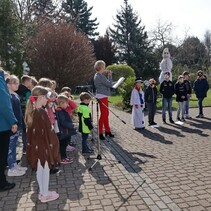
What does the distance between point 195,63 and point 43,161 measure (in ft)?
168

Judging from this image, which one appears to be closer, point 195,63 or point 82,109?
point 82,109

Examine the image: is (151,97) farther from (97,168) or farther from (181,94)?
(97,168)

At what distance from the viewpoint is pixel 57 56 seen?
14055mm

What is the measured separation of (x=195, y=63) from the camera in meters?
52.5

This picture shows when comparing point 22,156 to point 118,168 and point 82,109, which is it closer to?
point 82,109

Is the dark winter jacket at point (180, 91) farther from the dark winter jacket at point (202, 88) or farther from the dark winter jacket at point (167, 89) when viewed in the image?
the dark winter jacket at point (202, 88)

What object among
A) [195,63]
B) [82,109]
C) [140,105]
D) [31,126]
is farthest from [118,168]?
[195,63]

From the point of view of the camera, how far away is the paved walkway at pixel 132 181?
178 inches

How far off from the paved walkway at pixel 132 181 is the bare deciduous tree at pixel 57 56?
21.9 ft

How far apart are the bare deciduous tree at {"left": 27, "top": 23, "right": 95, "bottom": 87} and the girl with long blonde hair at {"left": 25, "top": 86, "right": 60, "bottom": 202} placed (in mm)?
9576

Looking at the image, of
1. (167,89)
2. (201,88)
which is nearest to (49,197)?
(167,89)

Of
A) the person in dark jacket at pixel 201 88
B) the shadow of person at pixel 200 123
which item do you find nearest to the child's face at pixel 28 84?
the shadow of person at pixel 200 123

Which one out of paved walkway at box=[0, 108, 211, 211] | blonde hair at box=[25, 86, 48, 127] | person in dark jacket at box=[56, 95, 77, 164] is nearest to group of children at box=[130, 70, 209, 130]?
paved walkway at box=[0, 108, 211, 211]

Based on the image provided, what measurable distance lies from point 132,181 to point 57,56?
971 cm
